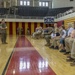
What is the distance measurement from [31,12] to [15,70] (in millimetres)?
31091

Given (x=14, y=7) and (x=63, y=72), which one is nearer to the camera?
(x=63, y=72)

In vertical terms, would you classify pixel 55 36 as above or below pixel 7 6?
below

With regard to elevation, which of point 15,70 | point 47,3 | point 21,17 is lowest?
point 15,70

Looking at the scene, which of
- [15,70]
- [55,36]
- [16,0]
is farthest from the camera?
[16,0]

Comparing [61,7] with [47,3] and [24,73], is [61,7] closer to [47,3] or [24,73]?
[47,3]

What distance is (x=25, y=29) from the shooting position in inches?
1375

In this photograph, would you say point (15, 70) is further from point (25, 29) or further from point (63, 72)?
point (25, 29)

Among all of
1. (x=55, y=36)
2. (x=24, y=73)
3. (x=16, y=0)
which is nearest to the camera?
(x=24, y=73)

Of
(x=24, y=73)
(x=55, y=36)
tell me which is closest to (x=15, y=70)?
(x=24, y=73)

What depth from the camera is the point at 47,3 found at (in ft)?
127

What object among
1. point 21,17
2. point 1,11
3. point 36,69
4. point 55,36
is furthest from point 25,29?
point 36,69

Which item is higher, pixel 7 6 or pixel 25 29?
pixel 7 6

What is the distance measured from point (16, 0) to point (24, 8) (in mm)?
2624

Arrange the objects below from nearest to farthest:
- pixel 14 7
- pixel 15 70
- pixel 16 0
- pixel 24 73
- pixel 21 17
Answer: pixel 24 73 < pixel 15 70 < pixel 21 17 < pixel 14 7 < pixel 16 0
